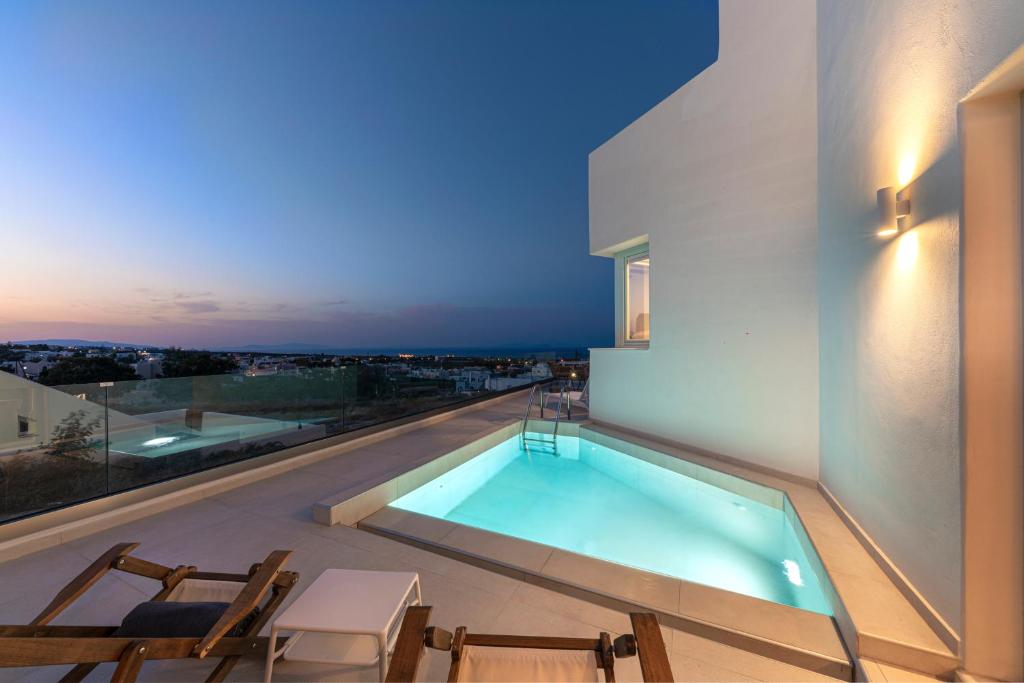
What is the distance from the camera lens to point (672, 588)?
2.30 m

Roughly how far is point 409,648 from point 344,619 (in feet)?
1.38

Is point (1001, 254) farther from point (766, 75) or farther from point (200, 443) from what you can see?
point (200, 443)

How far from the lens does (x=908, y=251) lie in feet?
7.13

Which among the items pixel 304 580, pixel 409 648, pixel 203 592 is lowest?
pixel 304 580

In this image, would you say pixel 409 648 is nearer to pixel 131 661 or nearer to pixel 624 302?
pixel 131 661

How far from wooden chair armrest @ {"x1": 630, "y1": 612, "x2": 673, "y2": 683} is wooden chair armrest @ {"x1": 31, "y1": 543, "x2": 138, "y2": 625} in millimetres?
2190

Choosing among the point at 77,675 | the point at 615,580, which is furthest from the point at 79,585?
the point at 615,580

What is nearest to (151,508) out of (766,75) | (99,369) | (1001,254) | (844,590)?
(99,369)

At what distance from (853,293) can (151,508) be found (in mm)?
6129

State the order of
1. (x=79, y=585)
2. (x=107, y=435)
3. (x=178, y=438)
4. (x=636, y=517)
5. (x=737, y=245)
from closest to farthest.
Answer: (x=79, y=585)
(x=107, y=435)
(x=178, y=438)
(x=636, y=517)
(x=737, y=245)

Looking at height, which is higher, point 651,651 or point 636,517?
point 651,651

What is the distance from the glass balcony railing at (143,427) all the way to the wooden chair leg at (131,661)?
115 inches

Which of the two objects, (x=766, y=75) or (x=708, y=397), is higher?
(x=766, y=75)

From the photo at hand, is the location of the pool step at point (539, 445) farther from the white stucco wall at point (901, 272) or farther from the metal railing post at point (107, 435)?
the metal railing post at point (107, 435)
